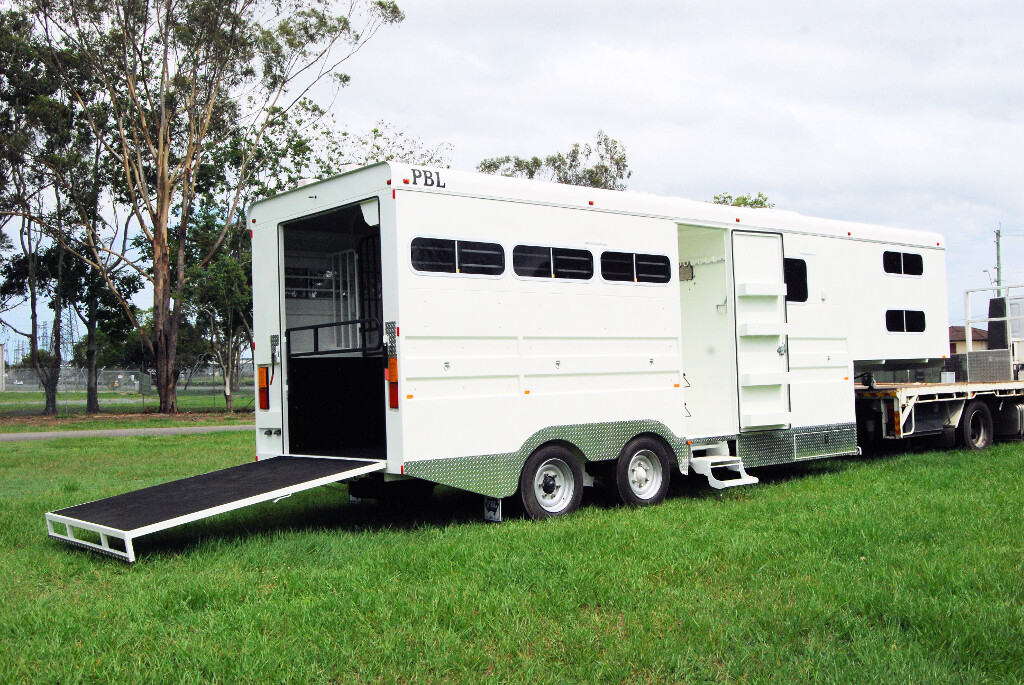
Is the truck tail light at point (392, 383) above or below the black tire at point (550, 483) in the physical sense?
above

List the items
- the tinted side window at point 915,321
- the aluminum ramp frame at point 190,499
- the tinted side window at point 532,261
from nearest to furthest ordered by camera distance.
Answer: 1. the aluminum ramp frame at point 190,499
2. the tinted side window at point 532,261
3. the tinted side window at point 915,321

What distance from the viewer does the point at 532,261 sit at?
839 cm

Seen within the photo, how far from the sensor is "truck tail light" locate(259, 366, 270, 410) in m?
8.95

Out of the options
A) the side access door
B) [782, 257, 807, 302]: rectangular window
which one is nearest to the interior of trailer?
the side access door

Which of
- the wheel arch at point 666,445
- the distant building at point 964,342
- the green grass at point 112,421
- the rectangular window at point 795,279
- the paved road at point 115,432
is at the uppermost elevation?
the rectangular window at point 795,279

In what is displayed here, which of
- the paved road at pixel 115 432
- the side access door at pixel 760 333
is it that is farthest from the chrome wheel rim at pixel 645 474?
the paved road at pixel 115 432

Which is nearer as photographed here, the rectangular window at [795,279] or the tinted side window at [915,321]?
the rectangular window at [795,279]

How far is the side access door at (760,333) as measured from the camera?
32.6ft

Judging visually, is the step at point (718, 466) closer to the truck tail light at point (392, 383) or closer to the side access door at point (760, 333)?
the side access door at point (760, 333)

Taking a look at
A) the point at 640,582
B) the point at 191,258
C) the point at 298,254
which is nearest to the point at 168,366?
the point at 191,258

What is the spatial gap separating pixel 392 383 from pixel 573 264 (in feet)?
7.27

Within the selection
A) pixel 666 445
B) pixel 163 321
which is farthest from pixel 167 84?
pixel 666 445

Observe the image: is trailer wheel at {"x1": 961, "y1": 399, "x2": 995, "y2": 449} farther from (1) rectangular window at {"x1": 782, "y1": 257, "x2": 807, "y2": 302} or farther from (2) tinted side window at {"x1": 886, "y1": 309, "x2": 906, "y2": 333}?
(1) rectangular window at {"x1": 782, "y1": 257, "x2": 807, "y2": 302}

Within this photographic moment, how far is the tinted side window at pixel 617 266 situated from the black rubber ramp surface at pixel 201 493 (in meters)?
2.97
